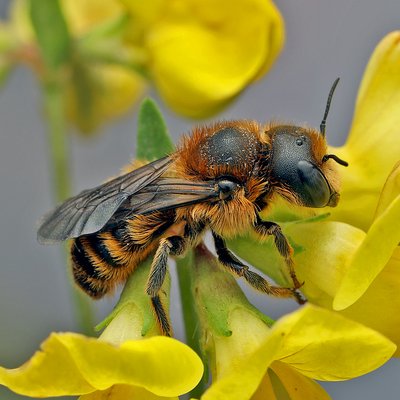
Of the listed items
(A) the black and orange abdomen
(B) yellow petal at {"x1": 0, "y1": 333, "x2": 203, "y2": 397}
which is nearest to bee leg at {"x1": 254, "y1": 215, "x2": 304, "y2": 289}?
(A) the black and orange abdomen

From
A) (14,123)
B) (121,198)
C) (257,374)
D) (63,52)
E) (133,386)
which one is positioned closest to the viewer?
(257,374)

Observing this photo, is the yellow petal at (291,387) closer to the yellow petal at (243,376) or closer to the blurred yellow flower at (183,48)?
the yellow petal at (243,376)

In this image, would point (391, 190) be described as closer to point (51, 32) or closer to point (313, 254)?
point (313, 254)

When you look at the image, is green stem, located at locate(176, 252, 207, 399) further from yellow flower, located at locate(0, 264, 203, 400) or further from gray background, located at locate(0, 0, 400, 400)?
gray background, located at locate(0, 0, 400, 400)

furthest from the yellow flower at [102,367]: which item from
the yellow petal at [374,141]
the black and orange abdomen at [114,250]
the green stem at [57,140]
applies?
the green stem at [57,140]

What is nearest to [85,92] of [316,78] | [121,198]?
[121,198]

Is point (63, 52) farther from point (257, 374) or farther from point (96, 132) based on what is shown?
point (257, 374)

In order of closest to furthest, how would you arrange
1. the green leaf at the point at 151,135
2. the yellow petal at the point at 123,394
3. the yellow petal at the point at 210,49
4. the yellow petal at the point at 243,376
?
the yellow petal at the point at 243,376
the yellow petal at the point at 123,394
the green leaf at the point at 151,135
the yellow petal at the point at 210,49
